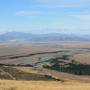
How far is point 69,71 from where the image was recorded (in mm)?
86375

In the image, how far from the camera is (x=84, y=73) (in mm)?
84000

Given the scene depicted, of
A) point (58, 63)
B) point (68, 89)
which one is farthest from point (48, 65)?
point (68, 89)

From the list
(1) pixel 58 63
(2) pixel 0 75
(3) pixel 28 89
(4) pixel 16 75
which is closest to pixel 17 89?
(3) pixel 28 89

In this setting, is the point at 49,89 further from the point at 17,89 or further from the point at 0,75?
the point at 0,75

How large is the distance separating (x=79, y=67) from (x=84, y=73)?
11462 millimetres

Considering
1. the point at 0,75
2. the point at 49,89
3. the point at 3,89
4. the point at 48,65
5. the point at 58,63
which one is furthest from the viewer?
the point at 58,63

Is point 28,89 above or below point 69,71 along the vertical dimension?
above

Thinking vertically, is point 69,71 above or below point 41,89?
below

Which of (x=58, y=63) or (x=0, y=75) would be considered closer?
(x=0, y=75)

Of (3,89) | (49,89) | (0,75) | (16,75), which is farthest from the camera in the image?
(16,75)

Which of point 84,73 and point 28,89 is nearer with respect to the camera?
point 28,89

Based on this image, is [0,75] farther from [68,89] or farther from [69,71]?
[69,71]

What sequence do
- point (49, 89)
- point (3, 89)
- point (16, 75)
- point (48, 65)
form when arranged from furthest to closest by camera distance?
1. point (48, 65)
2. point (16, 75)
3. point (49, 89)
4. point (3, 89)

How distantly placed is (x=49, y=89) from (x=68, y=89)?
4.88 feet
